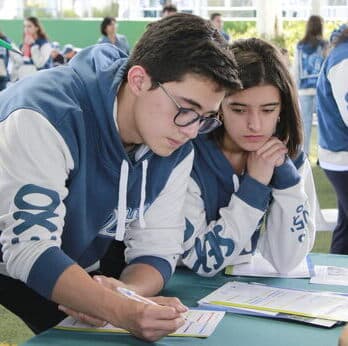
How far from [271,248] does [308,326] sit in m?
0.49

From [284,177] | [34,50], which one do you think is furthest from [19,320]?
[34,50]

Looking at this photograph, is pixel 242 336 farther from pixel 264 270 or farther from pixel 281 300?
pixel 264 270

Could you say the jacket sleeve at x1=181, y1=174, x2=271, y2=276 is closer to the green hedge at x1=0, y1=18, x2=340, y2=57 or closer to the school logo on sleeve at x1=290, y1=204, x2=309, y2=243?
the school logo on sleeve at x1=290, y1=204, x2=309, y2=243

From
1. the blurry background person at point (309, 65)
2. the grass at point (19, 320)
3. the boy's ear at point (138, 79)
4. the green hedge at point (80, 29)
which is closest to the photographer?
the boy's ear at point (138, 79)

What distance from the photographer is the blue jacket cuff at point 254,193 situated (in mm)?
1938

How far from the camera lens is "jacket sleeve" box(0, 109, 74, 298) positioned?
1473 mm

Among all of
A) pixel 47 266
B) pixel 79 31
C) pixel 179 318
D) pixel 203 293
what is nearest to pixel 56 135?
pixel 47 266

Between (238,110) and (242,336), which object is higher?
(238,110)

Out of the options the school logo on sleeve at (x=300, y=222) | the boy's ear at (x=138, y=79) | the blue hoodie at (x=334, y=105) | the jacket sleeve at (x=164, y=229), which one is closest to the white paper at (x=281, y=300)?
the jacket sleeve at (x=164, y=229)

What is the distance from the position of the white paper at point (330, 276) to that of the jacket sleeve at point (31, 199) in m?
0.70

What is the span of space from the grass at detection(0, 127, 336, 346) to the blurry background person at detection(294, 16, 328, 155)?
52 cm

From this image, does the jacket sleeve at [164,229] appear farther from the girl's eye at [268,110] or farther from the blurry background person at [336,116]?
the blurry background person at [336,116]

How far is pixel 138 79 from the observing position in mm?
1588

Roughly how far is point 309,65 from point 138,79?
212 inches
